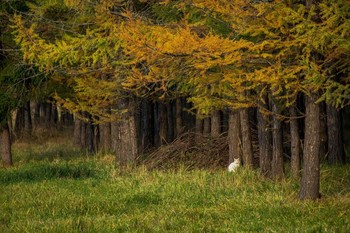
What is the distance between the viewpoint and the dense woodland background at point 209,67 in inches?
480

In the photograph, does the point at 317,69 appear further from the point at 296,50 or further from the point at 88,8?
the point at 88,8

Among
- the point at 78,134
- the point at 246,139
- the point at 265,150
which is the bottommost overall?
the point at 78,134

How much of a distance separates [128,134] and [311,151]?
9836mm

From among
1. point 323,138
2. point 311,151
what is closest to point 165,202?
point 311,151

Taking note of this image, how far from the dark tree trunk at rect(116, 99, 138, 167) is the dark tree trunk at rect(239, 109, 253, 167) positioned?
3922 mm

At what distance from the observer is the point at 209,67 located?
13281 millimetres

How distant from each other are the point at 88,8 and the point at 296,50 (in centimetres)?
799

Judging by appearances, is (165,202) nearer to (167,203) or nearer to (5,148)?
(167,203)

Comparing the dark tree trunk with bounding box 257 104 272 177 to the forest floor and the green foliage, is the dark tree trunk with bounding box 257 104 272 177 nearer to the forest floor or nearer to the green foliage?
the forest floor

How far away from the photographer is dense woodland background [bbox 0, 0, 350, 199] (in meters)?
12.2

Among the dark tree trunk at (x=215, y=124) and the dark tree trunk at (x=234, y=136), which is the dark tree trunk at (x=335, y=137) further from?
the dark tree trunk at (x=234, y=136)

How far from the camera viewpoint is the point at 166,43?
12.6m

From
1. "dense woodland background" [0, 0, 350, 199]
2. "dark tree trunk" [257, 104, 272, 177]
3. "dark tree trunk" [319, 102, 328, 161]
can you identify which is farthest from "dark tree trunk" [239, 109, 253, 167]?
"dark tree trunk" [319, 102, 328, 161]

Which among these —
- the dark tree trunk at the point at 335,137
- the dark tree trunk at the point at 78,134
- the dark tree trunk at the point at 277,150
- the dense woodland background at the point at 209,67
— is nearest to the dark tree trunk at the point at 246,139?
the dense woodland background at the point at 209,67
